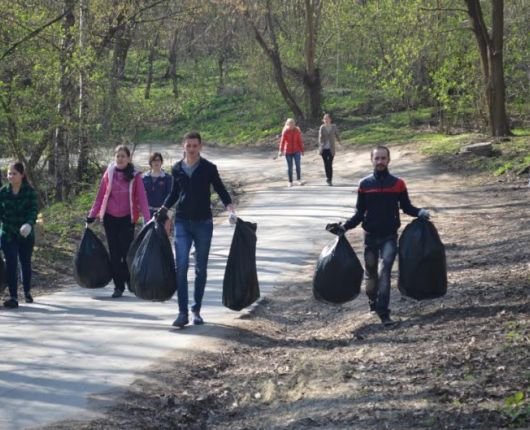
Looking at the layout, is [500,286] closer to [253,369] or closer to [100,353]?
[253,369]

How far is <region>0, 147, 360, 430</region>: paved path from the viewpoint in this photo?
7273mm

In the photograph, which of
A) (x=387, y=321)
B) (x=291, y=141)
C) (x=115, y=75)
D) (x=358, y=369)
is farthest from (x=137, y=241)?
(x=115, y=75)

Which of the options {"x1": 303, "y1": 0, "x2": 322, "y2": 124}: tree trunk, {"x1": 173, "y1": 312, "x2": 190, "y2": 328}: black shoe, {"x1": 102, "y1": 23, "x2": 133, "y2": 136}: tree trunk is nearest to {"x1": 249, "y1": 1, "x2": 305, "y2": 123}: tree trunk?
{"x1": 303, "y1": 0, "x2": 322, "y2": 124}: tree trunk

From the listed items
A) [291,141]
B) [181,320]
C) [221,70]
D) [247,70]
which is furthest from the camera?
[221,70]

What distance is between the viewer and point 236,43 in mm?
58062

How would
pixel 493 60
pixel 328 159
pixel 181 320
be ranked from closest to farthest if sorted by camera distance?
1. pixel 181 320
2. pixel 328 159
3. pixel 493 60

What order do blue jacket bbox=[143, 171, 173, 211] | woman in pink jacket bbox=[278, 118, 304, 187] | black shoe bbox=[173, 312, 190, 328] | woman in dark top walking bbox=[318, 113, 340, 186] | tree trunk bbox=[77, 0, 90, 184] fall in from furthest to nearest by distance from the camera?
woman in pink jacket bbox=[278, 118, 304, 187] < woman in dark top walking bbox=[318, 113, 340, 186] < tree trunk bbox=[77, 0, 90, 184] < blue jacket bbox=[143, 171, 173, 211] < black shoe bbox=[173, 312, 190, 328]

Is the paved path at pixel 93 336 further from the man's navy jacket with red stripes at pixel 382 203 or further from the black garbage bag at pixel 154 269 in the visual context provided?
the man's navy jacket with red stripes at pixel 382 203

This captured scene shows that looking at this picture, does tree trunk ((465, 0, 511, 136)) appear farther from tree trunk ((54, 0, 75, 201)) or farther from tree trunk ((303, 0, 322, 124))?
tree trunk ((54, 0, 75, 201))

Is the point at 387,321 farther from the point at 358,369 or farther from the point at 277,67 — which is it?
the point at 277,67

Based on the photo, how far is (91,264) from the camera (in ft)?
37.1

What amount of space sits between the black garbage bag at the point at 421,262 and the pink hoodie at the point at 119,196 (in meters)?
3.32

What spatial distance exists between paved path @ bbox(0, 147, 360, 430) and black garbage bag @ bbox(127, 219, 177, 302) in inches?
16.0

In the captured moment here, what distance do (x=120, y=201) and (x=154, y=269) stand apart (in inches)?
87.3
